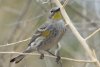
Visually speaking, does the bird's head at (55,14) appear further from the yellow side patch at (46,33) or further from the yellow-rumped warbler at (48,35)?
the yellow side patch at (46,33)

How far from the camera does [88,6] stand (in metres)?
6.33

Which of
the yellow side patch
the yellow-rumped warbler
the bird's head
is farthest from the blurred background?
the bird's head

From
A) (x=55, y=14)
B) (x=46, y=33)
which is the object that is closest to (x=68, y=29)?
(x=46, y=33)

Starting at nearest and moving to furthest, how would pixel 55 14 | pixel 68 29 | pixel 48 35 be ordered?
pixel 55 14 < pixel 48 35 < pixel 68 29

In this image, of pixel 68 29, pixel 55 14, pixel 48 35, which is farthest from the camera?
pixel 68 29

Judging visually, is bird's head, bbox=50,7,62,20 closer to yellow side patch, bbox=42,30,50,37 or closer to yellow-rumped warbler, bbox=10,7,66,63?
yellow-rumped warbler, bbox=10,7,66,63

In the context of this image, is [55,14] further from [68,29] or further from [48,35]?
[68,29]

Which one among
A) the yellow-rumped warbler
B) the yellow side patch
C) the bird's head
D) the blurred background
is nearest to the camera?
the bird's head

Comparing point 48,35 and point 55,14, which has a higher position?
point 55,14

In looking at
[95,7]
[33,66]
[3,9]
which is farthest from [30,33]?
[3,9]

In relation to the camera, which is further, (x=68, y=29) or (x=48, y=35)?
(x=68, y=29)

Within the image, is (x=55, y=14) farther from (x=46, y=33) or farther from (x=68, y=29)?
(x=68, y=29)

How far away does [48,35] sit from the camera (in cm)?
512

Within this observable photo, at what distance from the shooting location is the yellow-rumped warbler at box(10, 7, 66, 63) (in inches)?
197
